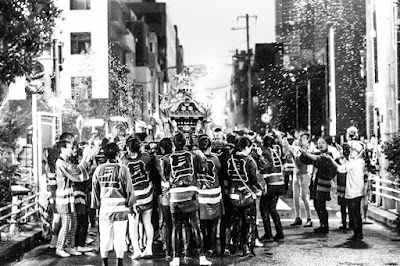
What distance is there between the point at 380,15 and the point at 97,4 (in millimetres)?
32338

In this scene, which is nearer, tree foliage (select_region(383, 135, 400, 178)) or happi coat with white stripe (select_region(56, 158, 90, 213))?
happi coat with white stripe (select_region(56, 158, 90, 213))

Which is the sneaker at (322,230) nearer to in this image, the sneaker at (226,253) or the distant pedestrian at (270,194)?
the distant pedestrian at (270,194)

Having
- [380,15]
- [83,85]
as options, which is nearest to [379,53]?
[380,15]

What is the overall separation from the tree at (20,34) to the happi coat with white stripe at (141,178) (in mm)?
2266

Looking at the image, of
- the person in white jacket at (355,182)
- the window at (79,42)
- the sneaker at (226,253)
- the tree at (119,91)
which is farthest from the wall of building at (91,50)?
the sneaker at (226,253)

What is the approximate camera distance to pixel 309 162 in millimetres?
13398

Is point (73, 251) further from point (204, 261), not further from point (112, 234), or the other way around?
point (204, 261)

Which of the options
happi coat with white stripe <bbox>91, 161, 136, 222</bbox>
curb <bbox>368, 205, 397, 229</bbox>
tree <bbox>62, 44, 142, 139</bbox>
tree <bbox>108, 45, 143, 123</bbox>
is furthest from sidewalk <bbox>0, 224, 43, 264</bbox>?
tree <bbox>108, 45, 143, 123</bbox>

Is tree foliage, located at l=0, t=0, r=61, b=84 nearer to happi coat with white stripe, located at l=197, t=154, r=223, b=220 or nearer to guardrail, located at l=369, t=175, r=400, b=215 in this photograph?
happi coat with white stripe, located at l=197, t=154, r=223, b=220

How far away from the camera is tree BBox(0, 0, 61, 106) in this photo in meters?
10.5

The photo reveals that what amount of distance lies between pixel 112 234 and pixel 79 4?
38995mm

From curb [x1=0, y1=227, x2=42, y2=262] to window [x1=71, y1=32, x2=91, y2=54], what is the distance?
33.2 m

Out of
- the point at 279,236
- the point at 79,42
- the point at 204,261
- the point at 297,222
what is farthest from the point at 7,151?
the point at 79,42

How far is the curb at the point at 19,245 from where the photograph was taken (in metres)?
11.0
